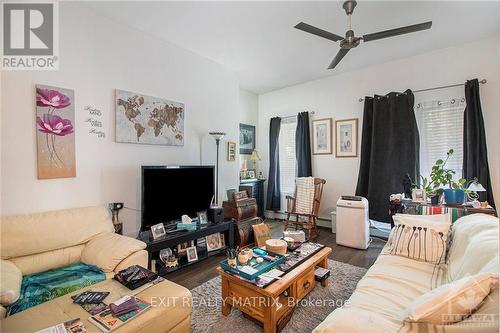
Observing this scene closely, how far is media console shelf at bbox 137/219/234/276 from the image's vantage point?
2.42 meters

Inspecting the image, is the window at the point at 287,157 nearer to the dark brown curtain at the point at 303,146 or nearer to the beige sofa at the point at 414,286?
the dark brown curtain at the point at 303,146

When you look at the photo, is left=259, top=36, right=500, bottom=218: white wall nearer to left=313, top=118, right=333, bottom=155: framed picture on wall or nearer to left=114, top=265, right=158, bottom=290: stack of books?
left=313, top=118, right=333, bottom=155: framed picture on wall

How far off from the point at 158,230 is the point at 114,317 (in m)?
1.31

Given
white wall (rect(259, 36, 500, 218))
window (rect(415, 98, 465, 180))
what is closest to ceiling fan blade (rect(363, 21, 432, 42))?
white wall (rect(259, 36, 500, 218))

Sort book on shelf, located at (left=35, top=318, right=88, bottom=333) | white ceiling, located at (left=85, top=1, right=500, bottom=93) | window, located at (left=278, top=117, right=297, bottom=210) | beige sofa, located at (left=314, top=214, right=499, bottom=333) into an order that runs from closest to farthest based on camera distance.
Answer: beige sofa, located at (left=314, top=214, right=499, bottom=333), book on shelf, located at (left=35, top=318, right=88, bottom=333), white ceiling, located at (left=85, top=1, right=500, bottom=93), window, located at (left=278, top=117, right=297, bottom=210)

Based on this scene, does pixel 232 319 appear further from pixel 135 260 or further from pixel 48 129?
pixel 48 129

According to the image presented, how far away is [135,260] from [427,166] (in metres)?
3.80

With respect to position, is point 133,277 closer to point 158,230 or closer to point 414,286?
point 158,230

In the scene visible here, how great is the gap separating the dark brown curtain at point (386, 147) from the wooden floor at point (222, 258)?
0.71 meters

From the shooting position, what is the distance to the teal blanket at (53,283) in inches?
59.2

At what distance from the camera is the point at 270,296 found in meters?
1.57

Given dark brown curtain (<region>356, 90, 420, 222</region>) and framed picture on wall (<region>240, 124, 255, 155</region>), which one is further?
framed picture on wall (<region>240, 124, 255, 155</region>)

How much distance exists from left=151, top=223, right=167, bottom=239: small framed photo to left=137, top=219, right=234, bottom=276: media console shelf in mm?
47

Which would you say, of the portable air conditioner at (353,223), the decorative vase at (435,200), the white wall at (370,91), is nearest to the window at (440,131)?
the white wall at (370,91)
